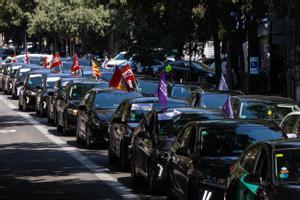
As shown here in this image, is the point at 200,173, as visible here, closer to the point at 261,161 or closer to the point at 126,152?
the point at 261,161

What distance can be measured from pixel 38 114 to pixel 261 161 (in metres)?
25.6

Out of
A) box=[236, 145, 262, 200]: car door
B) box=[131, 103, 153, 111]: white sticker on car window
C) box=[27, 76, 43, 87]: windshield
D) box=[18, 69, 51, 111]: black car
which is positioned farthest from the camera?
box=[27, 76, 43, 87]: windshield

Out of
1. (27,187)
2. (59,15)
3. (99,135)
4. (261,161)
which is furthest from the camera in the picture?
(59,15)

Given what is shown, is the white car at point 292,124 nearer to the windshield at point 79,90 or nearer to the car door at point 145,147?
the car door at point 145,147

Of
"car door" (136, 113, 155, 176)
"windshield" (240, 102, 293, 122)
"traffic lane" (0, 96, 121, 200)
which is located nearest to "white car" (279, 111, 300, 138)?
"windshield" (240, 102, 293, 122)

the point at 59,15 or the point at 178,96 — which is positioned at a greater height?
the point at 59,15

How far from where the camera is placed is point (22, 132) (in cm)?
2775

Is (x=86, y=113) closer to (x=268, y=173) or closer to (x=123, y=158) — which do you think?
(x=123, y=158)

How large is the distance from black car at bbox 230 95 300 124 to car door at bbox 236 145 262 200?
7.88 m

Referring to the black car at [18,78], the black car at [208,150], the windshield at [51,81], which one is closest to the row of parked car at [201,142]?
the black car at [208,150]

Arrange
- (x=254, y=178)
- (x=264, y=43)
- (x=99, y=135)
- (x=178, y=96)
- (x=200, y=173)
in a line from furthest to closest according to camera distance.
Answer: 1. (x=264, y=43)
2. (x=178, y=96)
3. (x=99, y=135)
4. (x=200, y=173)
5. (x=254, y=178)

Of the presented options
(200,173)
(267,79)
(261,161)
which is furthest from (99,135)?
(267,79)

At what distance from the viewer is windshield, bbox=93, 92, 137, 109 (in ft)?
74.5

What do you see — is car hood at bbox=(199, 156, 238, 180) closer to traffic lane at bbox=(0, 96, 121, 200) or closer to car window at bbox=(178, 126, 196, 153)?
car window at bbox=(178, 126, 196, 153)
